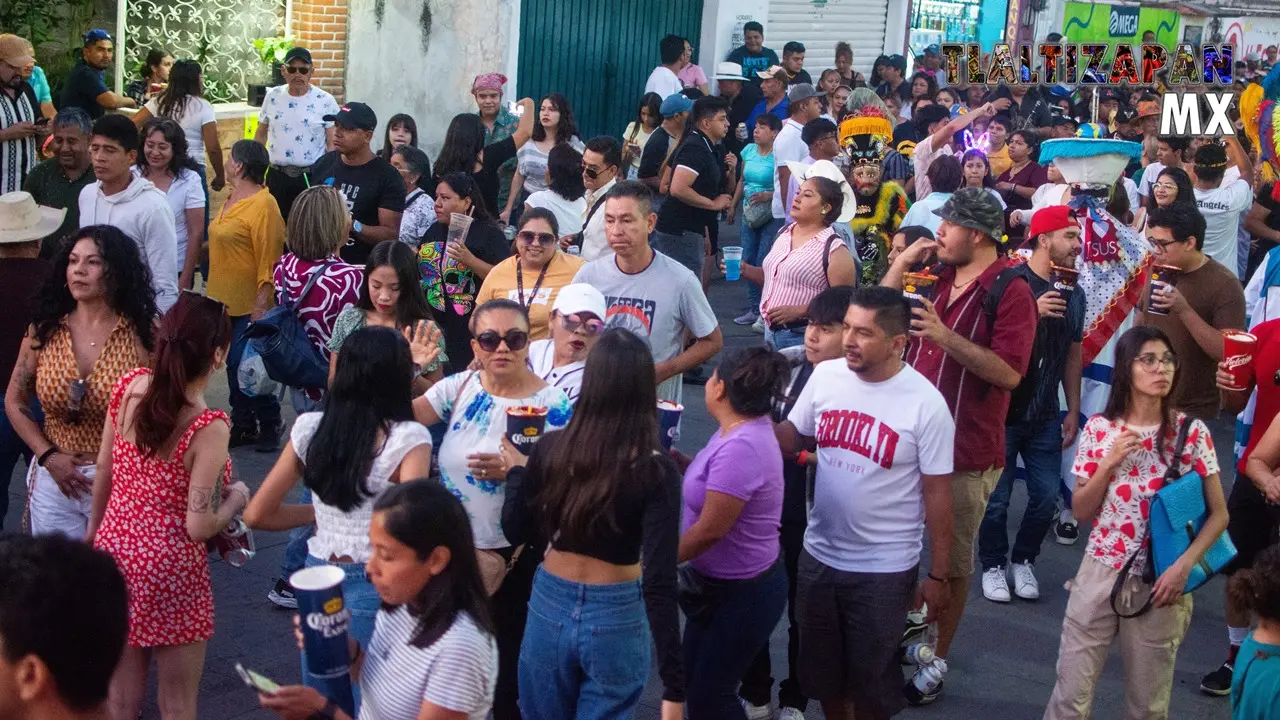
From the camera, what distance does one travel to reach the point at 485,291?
20.9ft

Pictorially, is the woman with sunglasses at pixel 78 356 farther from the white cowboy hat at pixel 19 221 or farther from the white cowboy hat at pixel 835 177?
the white cowboy hat at pixel 835 177

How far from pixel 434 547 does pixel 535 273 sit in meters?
3.27

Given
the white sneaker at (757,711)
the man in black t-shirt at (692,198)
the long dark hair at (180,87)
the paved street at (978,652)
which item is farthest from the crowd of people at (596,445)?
the long dark hair at (180,87)

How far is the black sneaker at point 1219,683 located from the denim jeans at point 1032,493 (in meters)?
1.15

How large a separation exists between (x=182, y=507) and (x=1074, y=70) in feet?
77.6

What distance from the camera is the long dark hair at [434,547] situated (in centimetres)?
318

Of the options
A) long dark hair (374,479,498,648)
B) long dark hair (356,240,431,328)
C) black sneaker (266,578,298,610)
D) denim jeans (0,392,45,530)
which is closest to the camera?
long dark hair (374,479,498,648)

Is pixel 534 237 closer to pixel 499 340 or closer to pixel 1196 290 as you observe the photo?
pixel 499 340

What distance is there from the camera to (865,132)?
35.3 feet

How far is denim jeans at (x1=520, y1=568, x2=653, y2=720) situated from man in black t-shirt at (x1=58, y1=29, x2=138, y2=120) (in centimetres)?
853

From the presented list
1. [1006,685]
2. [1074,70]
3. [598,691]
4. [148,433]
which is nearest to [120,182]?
[148,433]

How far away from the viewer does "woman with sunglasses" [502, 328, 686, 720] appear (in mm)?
3824

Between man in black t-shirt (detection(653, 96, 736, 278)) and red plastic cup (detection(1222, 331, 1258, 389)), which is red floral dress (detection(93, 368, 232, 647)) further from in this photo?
man in black t-shirt (detection(653, 96, 736, 278))

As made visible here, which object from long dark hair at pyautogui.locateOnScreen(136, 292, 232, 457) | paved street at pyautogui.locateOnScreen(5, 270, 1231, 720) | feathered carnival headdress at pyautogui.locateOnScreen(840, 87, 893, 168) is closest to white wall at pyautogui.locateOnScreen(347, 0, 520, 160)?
feathered carnival headdress at pyautogui.locateOnScreen(840, 87, 893, 168)
